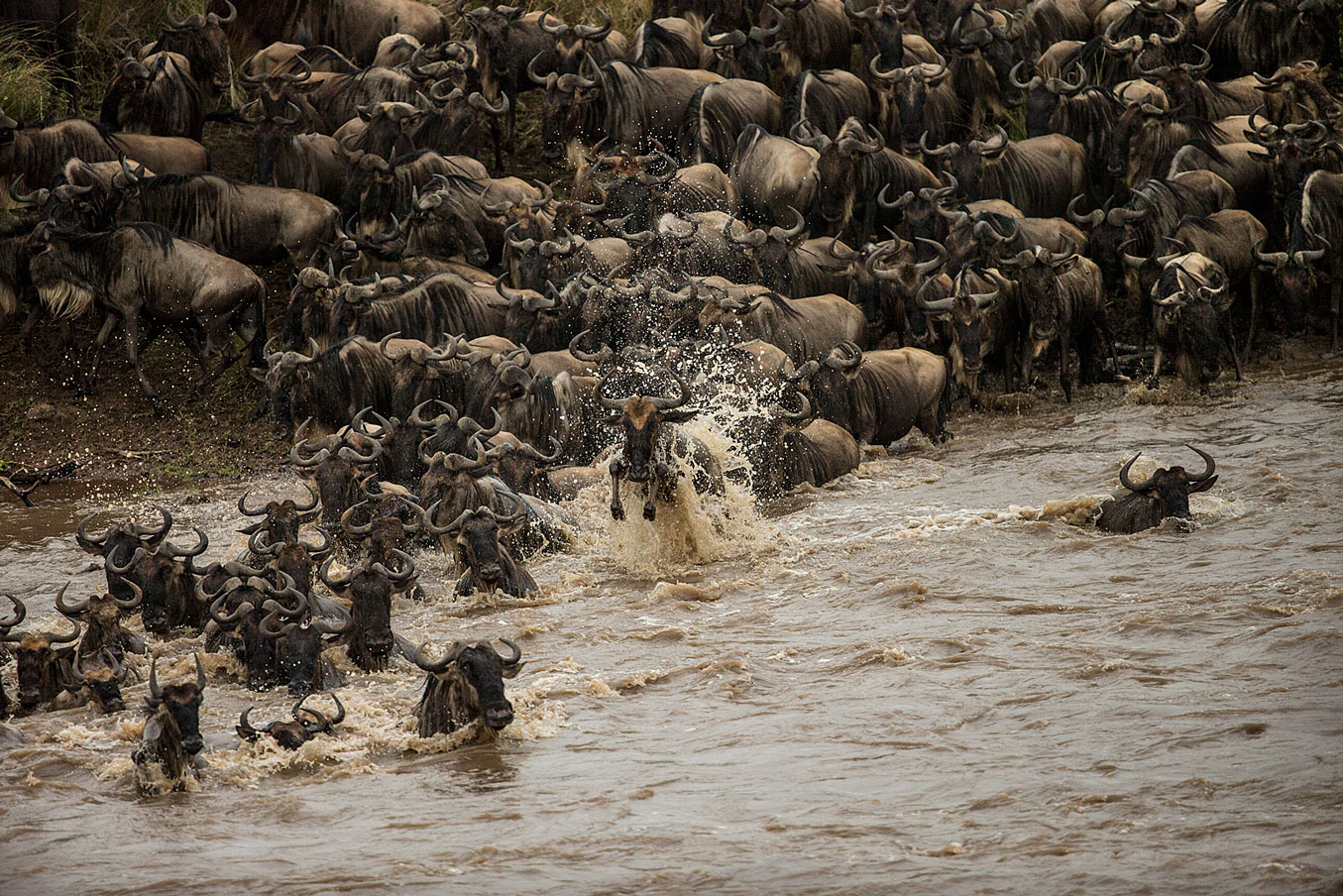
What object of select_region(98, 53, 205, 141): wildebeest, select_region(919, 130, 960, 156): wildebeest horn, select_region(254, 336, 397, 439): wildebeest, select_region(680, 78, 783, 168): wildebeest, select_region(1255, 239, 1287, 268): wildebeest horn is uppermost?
select_region(98, 53, 205, 141): wildebeest

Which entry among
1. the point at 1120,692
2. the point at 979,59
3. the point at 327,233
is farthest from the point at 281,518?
the point at 979,59

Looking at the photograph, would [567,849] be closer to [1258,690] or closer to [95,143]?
[1258,690]

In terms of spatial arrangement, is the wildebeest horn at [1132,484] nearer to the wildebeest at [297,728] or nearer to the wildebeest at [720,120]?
the wildebeest at [297,728]

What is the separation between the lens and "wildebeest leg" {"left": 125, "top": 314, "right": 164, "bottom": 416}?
46.2 ft

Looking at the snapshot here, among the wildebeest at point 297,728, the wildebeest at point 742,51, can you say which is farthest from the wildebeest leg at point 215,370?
the wildebeest at point 297,728

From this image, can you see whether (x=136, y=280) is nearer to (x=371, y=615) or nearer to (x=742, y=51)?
(x=371, y=615)

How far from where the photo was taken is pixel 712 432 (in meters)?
11.6

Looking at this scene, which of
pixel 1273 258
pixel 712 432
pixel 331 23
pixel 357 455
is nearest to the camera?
pixel 357 455

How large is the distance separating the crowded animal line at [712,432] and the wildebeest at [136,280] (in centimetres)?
4

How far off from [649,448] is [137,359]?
5.96 m

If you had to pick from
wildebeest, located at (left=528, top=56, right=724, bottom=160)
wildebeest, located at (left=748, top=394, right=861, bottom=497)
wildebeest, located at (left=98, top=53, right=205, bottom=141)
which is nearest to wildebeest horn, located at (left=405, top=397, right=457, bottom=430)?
wildebeest, located at (left=748, top=394, right=861, bottom=497)

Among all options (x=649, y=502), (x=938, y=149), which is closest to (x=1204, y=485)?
(x=649, y=502)

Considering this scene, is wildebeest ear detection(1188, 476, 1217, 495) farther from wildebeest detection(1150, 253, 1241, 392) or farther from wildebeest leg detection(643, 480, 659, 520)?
wildebeest detection(1150, 253, 1241, 392)

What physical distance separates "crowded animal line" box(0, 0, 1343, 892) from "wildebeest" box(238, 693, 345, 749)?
0.10 ft
